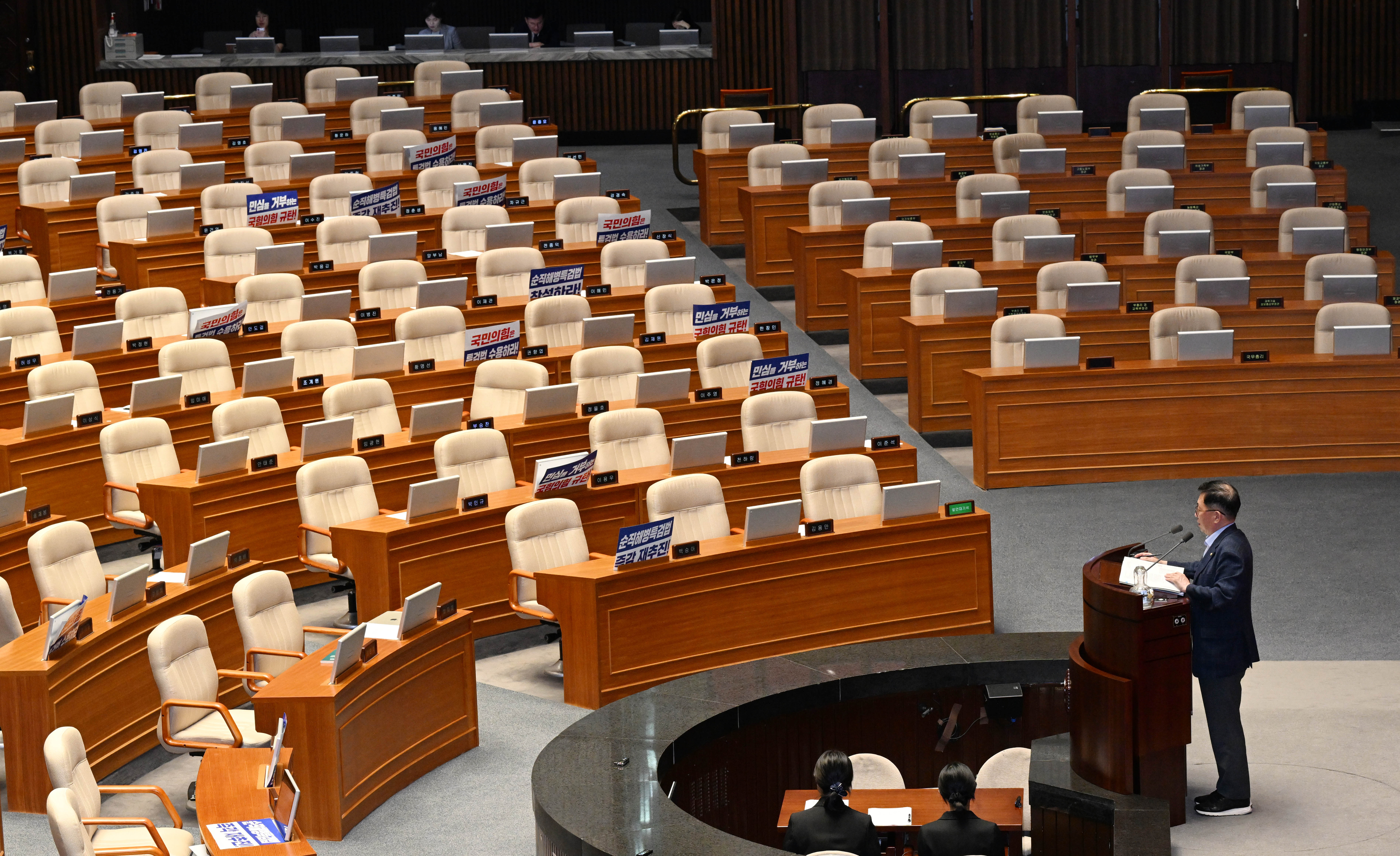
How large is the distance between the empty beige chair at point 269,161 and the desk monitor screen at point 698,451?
5.16 meters

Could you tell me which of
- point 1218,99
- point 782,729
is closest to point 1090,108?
point 1218,99

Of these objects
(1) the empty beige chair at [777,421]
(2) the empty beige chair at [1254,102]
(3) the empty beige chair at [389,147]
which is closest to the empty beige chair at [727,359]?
(1) the empty beige chair at [777,421]

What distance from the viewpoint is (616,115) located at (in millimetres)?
16312

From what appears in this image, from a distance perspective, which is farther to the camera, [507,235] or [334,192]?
[334,192]

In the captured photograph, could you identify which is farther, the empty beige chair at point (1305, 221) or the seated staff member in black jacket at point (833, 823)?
the empty beige chair at point (1305, 221)

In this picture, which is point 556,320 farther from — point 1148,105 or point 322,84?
point 1148,105

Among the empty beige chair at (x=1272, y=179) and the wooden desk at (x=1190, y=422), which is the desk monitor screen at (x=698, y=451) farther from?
the empty beige chair at (x=1272, y=179)

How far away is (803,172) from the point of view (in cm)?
1227

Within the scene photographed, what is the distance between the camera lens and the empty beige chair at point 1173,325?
9977 mm

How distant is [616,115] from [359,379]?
7.78 meters

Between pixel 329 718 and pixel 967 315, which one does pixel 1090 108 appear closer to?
pixel 967 315

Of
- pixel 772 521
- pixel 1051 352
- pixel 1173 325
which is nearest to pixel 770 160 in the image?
pixel 1051 352

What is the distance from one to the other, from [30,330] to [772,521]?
4654 millimetres

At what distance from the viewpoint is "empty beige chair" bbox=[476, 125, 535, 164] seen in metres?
13.1
